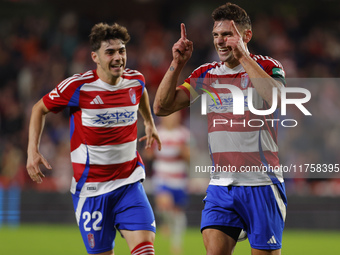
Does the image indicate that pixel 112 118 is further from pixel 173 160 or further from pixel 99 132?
pixel 173 160

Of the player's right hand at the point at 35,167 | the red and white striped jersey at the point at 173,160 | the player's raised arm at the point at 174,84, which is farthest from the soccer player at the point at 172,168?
the player's raised arm at the point at 174,84

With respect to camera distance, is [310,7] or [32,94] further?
[310,7]

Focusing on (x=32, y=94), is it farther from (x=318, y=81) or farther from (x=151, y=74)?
(x=318, y=81)

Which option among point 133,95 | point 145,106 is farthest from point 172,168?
point 133,95

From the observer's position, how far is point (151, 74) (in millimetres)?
15820

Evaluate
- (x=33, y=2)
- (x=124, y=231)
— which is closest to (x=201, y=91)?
(x=124, y=231)

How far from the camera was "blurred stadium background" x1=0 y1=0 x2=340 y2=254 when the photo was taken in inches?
528

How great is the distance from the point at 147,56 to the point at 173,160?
5.57 m

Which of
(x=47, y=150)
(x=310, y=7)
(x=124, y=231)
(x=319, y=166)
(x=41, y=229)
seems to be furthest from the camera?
(x=310, y=7)

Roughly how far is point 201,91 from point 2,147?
1037 cm

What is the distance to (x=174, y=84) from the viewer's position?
16.6ft

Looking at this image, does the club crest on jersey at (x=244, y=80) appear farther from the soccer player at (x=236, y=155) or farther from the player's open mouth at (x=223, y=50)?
the player's open mouth at (x=223, y=50)

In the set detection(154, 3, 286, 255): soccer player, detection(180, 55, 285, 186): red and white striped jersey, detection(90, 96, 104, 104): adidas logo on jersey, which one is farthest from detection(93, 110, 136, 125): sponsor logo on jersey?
detection(180, 55, 285, 186): red and white striped jersey

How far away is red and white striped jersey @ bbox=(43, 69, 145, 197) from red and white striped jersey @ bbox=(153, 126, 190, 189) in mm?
4894
